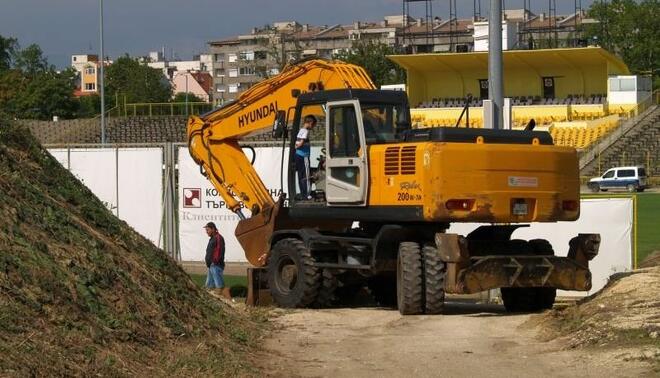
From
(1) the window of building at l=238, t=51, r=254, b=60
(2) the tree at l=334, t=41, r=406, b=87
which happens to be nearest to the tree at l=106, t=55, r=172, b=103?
(2) the tree at l=334, t=41, r=406, b=87

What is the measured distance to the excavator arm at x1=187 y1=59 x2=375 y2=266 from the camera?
69.6ft

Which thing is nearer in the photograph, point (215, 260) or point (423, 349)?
point (423, 349)

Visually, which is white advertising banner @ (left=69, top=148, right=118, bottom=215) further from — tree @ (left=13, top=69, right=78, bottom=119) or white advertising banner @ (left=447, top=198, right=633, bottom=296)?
tree @ (left=13, top=69, right=78, bottom=119)

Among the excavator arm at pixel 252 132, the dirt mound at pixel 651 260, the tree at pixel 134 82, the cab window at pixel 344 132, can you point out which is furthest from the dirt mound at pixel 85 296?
the tree at pixel 134 82

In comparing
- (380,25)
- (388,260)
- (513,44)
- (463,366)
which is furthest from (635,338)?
(380,25)

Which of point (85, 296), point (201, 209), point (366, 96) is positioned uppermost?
point (366, 96)

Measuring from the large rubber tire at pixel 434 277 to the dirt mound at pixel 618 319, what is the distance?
143 centimetres

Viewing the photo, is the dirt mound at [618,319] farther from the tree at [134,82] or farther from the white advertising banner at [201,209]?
the tree at [134,82]

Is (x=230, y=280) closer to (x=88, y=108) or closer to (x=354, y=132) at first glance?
(x=354, y=132)

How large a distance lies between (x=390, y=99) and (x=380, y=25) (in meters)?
172

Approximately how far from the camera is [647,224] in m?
41.4

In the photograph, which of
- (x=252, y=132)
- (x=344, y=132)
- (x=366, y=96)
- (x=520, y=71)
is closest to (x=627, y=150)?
(x=520, y=71)

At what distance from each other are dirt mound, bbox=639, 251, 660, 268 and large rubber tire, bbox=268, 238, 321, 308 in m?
7.26

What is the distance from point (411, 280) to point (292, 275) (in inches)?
100
